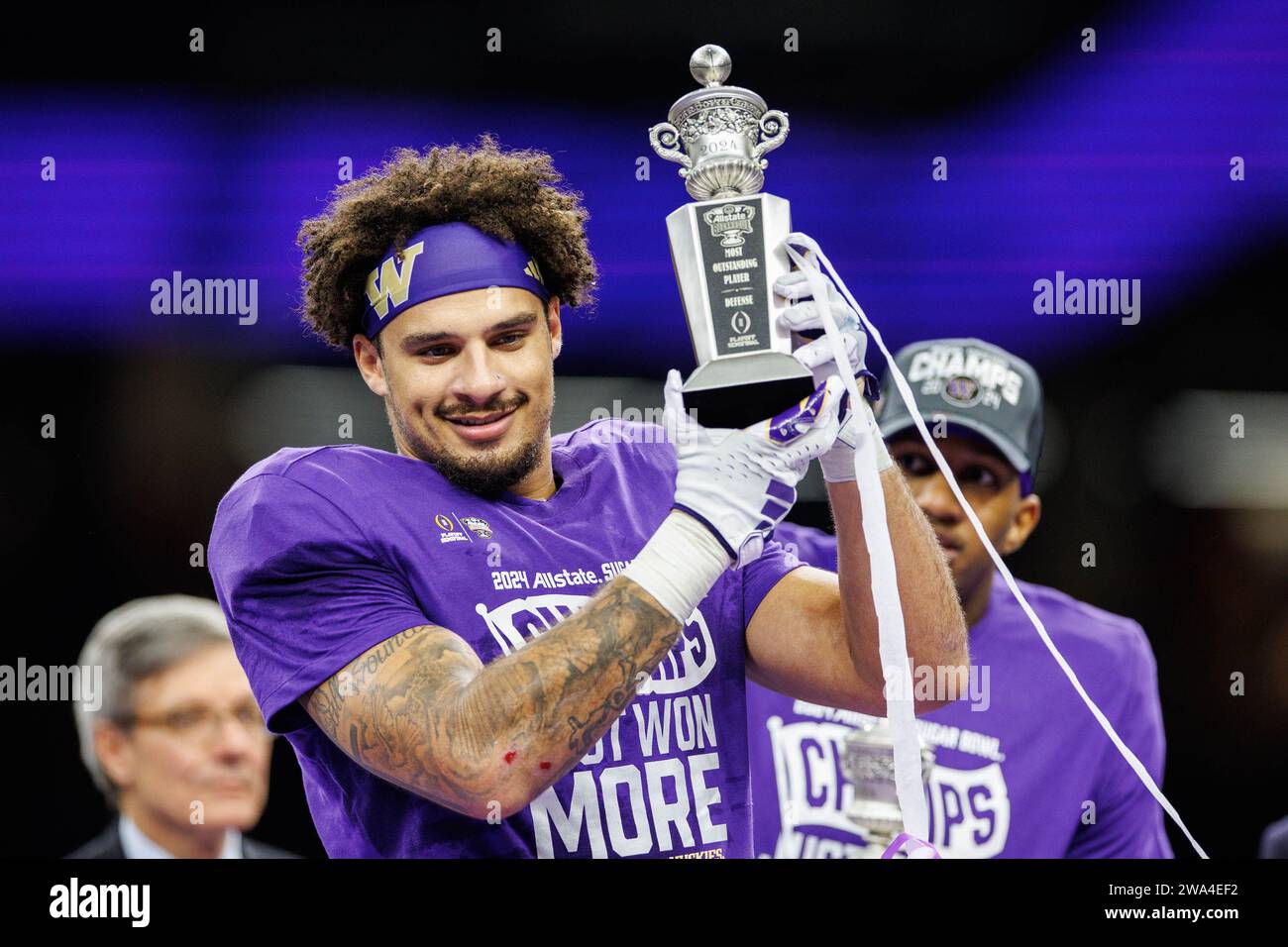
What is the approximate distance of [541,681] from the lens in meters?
1.97

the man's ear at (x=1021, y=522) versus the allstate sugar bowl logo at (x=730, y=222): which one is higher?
the allstate sugar bowl logo at (x=730, y=222)

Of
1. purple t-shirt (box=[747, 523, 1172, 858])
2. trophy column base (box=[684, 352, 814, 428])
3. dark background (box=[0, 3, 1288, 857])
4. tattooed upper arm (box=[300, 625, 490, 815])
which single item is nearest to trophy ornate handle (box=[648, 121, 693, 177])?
trophy column base (box=[684, 352, 814, 428])

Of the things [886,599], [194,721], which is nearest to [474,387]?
[886,599]

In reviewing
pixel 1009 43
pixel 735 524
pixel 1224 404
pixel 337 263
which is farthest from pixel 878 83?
pixel 735 524

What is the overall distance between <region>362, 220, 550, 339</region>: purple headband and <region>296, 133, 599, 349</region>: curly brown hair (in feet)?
0.10

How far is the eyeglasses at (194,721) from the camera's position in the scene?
3.43 meters

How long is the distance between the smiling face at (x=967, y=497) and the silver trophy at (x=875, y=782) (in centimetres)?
67

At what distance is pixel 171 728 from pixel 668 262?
1872 mm

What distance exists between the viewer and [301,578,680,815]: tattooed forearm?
1.96 meters

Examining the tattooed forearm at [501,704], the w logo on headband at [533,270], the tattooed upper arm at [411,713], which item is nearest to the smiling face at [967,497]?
the w logo on headband at [533,270]

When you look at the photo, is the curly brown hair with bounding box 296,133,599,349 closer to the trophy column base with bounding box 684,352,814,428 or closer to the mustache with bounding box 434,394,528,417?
the mustache with bounding box 434,394,528,417

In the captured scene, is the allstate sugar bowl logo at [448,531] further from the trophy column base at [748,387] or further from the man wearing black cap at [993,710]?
the man wearing black cap at [993,710]

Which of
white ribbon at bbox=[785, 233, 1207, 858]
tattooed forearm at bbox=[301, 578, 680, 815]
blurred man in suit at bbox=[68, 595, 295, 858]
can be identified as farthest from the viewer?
blurred man in suit at bbox=[68, 595, 295, 858]

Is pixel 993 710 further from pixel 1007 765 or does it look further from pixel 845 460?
pixel 845 460
